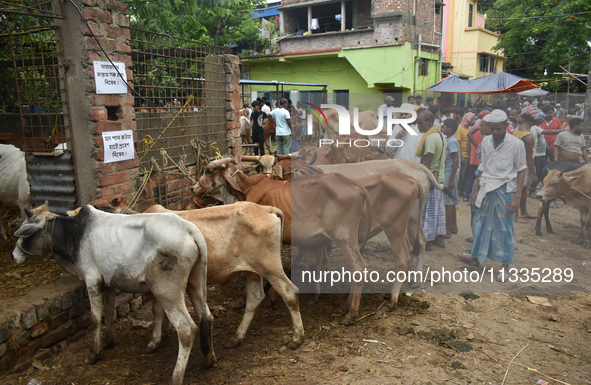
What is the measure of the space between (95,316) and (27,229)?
3.15ft

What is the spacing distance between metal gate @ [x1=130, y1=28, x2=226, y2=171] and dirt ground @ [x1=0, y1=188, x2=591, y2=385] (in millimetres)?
1894

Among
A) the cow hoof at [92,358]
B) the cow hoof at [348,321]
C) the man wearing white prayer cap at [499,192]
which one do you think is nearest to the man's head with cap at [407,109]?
the man wearing white prayer cap at [499,192]

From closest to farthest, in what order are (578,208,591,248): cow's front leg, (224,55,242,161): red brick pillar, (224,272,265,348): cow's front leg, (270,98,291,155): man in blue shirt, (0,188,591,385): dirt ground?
1. (0,188,591,385): dirt ground
2. (224,272,265,348): cow's front leg
3. (224,55,242,161): red brick pillar
4. (578,208,591,248): cow's front leg
5. (270,98,291,155): man in blue shirt

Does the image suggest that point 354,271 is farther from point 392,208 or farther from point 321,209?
point 392,208

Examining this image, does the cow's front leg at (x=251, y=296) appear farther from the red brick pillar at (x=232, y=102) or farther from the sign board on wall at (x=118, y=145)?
the red brick pillar at (x=232, y=102)

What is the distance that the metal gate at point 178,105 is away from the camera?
212 inches

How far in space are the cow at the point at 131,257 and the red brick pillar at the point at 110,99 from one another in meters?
0.78

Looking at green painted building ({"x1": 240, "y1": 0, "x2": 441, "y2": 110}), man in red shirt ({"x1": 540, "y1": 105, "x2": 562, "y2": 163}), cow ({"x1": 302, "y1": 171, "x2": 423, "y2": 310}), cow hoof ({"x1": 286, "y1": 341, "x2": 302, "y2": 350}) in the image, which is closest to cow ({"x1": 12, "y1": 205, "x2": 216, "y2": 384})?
cow hoof ({"x1": 286, "y1": 341, "x2": 302, "y2": 350})

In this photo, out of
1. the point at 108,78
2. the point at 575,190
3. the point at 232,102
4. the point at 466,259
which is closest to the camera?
the point at 108,78

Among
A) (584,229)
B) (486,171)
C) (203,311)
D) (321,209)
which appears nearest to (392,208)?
(321,209)

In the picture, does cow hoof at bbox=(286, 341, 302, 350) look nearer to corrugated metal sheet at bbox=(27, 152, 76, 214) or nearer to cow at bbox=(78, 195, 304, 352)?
cow at bbox=(78, 195, 304, 352)

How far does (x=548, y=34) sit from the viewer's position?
90.4 ft

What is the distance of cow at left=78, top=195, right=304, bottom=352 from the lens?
3.96 metres

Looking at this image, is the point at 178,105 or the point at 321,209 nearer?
the point at 321,209
